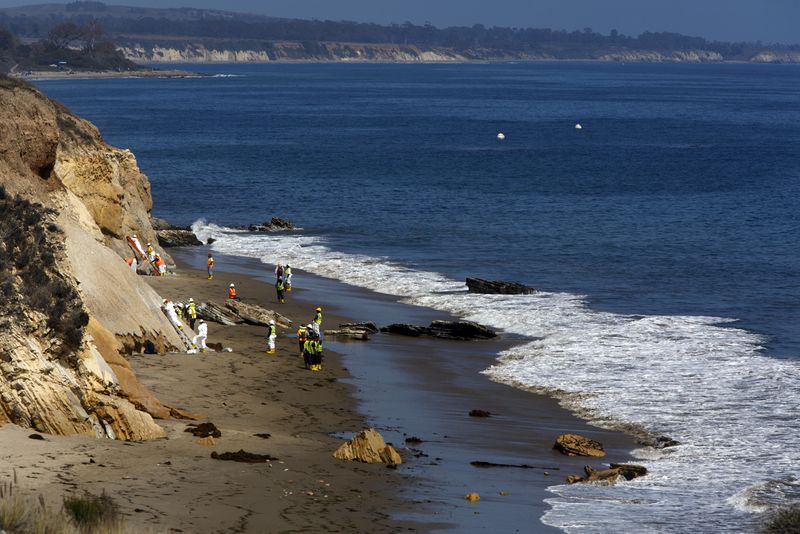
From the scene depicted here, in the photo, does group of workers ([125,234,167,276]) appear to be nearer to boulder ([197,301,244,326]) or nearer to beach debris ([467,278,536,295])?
boulder ([197,301,244,326])

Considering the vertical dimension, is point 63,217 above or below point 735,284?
above

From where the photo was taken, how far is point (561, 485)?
62.7 ft

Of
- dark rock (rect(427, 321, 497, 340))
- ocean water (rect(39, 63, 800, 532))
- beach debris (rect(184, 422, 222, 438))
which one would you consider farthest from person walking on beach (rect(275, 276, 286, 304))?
beach debris (rect(184, 422, 222, 438))

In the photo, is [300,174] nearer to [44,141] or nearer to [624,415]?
[44,141]

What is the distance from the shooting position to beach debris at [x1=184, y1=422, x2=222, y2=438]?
1927 cm

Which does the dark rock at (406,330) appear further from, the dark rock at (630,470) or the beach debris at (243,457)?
the beach debris at (243,457)

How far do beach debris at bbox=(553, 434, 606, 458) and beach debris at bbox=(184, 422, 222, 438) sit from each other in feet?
19.3

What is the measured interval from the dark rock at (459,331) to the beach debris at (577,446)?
36.0 feet

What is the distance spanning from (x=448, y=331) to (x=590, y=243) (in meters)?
20.5

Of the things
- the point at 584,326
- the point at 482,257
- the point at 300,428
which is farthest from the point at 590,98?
the point at 300,428

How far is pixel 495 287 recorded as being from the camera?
39.2 m

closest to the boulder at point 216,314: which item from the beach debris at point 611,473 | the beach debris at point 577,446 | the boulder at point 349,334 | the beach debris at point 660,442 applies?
the boulder at point 349,334

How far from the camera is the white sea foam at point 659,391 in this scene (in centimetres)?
1825

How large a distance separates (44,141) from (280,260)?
17.9m
